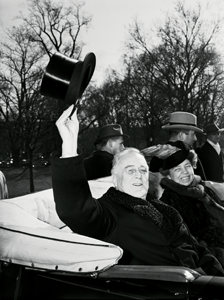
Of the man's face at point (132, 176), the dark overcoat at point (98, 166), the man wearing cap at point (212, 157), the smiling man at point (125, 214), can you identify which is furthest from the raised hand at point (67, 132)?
the man wearing cap at point (212, 157)

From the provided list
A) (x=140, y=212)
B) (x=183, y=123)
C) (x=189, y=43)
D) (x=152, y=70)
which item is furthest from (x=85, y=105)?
(x=140, y=212)

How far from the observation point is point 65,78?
162cm

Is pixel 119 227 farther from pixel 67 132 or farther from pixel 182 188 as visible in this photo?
pixel 182 188

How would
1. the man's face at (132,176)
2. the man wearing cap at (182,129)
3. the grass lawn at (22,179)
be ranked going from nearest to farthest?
the man's face at (132,176) < the man wearing cap at (182,129) < the grass lawn at (22,179)

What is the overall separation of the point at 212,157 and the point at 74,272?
12.4ft

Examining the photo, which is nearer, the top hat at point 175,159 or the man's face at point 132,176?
the man's face at point 132,176

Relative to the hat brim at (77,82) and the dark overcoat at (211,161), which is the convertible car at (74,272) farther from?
the dark overcoat at (211,161)

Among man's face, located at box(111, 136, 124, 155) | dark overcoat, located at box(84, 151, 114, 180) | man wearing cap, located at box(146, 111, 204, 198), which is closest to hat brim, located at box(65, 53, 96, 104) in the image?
man wearing cap, located at box(146, 111, 204, 198)

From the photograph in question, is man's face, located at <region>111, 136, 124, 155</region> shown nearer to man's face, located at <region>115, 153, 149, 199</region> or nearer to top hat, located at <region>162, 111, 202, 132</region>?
top hat, located at <region>162, 111, 202, 132</region>

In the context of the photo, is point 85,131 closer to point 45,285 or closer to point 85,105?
point 85,105

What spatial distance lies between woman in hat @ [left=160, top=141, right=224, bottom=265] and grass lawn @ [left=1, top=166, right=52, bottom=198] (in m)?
2.24

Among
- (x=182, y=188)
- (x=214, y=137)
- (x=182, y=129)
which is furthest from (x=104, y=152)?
(x=214, y=137)

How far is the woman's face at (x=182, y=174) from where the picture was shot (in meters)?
2.66

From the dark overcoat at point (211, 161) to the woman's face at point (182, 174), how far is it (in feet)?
Answer: 6.91
